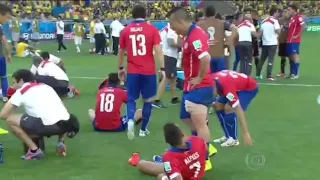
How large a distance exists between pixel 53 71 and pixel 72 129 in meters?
4.91

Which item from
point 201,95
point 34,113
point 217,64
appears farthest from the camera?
point 217,64

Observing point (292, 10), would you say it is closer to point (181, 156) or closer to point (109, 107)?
point (109, 107)

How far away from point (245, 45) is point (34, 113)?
837cm

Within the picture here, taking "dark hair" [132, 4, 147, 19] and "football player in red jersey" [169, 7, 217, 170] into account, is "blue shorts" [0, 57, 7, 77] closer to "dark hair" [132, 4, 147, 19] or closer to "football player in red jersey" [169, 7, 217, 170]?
"dark hair" [132, 4, 147, 19]

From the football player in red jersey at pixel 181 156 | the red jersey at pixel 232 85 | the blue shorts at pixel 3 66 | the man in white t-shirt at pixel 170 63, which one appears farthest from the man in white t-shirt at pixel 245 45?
the football player in red jersey at pixel 181 156

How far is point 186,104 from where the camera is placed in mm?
6824

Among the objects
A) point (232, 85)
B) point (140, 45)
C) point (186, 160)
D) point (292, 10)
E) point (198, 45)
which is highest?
point (198, 45)

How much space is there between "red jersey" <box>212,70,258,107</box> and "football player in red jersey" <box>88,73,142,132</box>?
2.30m

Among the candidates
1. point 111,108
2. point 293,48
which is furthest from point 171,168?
point 293,48

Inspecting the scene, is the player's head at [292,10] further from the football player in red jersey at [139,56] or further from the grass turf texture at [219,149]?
the football player in red jersey at [139,56]

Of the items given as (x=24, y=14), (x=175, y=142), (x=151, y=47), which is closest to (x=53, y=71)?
(x=151, y=47)

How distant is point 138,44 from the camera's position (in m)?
8.55

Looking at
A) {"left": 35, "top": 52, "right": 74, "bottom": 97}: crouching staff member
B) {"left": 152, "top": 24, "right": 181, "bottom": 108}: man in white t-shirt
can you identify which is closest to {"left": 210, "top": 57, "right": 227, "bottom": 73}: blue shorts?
{"left": 152, "top": 24, "right": 181, "bottom": 108}: man in white t-shirt

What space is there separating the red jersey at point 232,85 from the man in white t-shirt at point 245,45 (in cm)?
718
